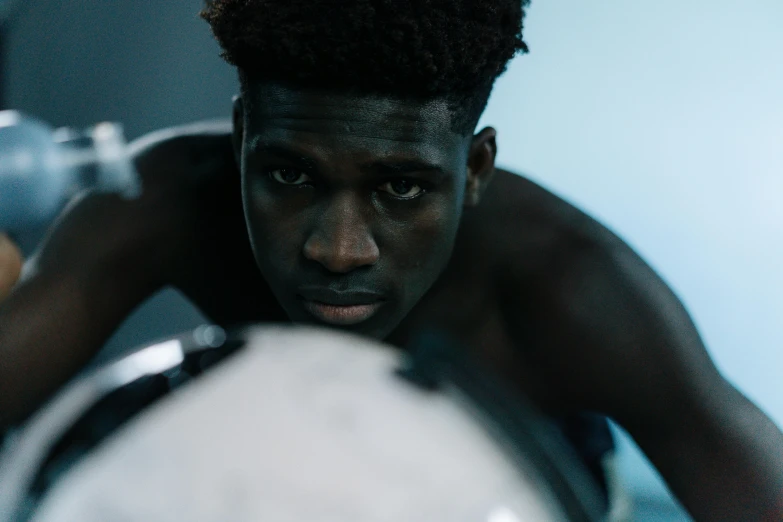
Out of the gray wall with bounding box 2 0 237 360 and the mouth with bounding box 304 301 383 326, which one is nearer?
the mouth with bounding box 304 301 383 326

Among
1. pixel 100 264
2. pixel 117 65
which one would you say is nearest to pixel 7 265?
pixel 100 264

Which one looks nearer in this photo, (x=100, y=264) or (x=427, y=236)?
(x=427, y=236)

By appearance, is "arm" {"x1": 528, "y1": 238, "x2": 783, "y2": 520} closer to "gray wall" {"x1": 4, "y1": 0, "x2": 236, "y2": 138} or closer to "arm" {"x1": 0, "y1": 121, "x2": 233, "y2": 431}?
"arm" {"x1": 0, "y1": 121, "x2": 233, "y2": 431}

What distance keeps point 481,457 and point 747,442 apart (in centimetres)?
51

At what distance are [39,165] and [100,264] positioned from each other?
0.90 ft

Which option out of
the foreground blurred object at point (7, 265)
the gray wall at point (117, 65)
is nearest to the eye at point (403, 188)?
the foreground blurred object at point (7, 265)

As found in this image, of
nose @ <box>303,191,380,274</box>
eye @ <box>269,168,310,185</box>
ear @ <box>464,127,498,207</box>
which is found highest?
ear @ <box>464,127,498,207</box>

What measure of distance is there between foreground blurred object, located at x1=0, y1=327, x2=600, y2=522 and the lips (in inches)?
14.6

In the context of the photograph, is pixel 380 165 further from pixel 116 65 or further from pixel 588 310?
pixel 116 65

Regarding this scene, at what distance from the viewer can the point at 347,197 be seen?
0.58 metres

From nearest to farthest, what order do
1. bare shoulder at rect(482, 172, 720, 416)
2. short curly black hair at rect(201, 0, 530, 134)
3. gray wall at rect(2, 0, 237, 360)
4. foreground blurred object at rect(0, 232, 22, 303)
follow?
1. foreground blurred object at rect(0, 232, 22, 303)
2. short curly black hair at rect(201, 0, 530, 134)
3. bare shoulder at rect(482, 172, 720, 416)
4. gray wall at rect(2, 0, 237, 360)

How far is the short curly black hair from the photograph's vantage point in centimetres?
54

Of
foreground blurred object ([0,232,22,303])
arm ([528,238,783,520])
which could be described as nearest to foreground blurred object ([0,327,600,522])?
foreground blurred object ([0,232,22,303])

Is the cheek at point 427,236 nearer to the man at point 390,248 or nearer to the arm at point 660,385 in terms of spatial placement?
the man at point 390,248
